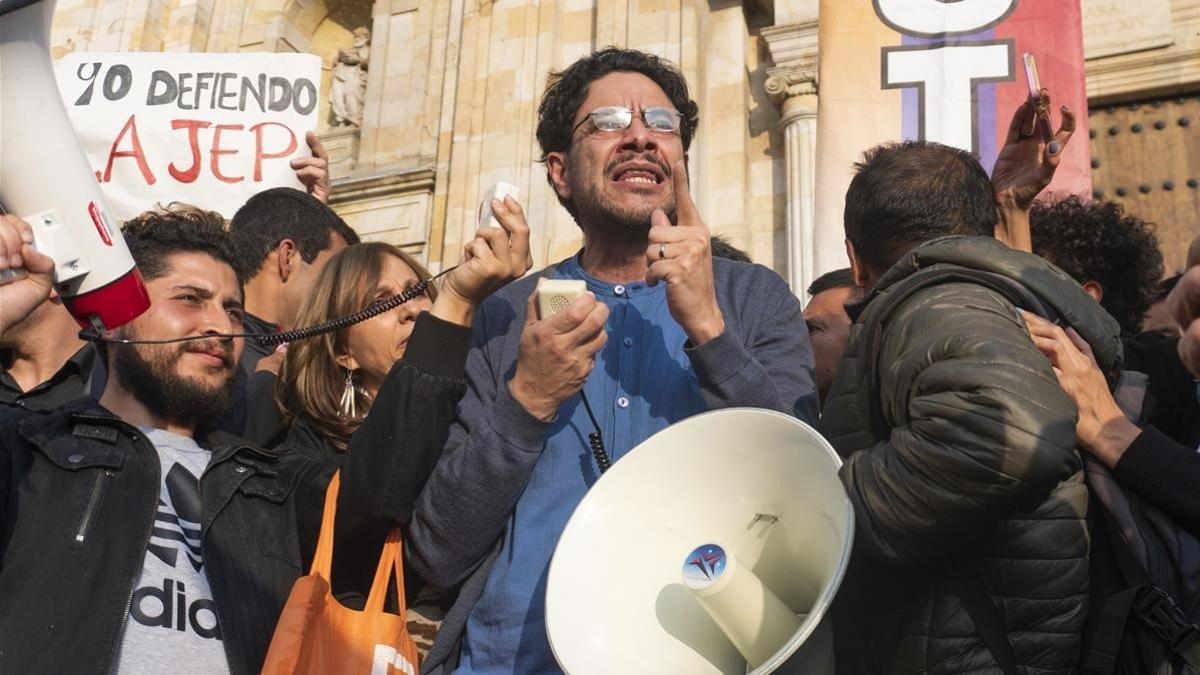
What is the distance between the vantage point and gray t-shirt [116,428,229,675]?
2.17 meters

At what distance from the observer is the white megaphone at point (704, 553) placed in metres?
1.80

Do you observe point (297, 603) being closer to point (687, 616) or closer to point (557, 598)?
point (557, 598)

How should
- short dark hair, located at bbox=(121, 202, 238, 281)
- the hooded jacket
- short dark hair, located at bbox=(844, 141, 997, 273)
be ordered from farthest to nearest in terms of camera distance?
short dark hair, located at bbox=(121, 202, 238, 281) < short dark hair, located at bbox=(844, 141, 997, 273) < the hooded jacket

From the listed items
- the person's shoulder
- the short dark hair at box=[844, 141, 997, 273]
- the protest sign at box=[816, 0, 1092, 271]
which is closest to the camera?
the person's shoulder

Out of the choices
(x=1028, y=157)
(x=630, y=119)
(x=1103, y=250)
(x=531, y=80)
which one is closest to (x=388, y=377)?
(x=630, y=119)

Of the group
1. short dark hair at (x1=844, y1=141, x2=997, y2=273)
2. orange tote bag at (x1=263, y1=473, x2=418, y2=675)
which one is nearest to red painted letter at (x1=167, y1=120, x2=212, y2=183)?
orange tote bag at (x1=263, y1=473, x2=418, y2=675)

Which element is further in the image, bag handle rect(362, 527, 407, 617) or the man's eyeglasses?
the man's eyeglasses

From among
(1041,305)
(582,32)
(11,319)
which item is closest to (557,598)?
(1041,305)

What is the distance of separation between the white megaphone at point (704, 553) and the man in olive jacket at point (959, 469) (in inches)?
3.8

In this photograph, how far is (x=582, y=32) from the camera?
298 inches

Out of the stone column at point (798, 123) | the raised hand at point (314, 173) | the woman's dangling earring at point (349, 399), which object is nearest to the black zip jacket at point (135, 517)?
the woman's dangling earring at point (349, 399)

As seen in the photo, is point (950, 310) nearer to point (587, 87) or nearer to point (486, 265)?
point (486, 265)

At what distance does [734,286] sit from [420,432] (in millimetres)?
720

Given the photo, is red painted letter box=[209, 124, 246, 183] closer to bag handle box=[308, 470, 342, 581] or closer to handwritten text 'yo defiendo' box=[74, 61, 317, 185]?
handwritten text 'yo defiendo' box=[74, 61, 317, 185]
